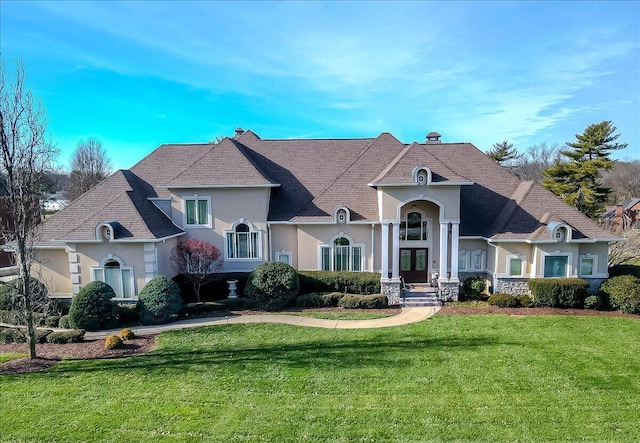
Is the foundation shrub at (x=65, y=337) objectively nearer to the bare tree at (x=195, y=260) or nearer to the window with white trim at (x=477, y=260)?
the bare tree at (x=195, y=260)

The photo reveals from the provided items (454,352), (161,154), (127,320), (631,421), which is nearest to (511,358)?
(454,352)

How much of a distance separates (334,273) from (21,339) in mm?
14217

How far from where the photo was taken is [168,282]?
1712 cm

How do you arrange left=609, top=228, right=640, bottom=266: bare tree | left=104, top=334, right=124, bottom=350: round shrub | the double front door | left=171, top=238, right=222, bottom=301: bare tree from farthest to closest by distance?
left=609, top=228, right=640, bottom=266: bare tree, the double front door, left=171, top=238, right=222, bottom=301: bare tree, left=104, top=334, right=124, bottom=350: round shrub

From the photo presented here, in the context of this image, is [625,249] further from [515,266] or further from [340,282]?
[340,282]

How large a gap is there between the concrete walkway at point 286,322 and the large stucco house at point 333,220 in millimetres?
2636

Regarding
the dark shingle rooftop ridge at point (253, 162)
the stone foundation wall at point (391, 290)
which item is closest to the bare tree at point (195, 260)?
the dark shingle rooftop ridge at point (253, 162)

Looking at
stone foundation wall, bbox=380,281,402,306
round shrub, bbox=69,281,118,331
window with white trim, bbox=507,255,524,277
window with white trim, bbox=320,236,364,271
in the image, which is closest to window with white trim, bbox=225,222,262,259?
window with white trim, bbox=320,236,364,271

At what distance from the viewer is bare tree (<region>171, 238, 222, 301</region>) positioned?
19188 mm

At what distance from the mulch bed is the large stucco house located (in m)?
4.39

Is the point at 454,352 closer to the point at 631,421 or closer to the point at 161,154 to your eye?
the point at 631,421

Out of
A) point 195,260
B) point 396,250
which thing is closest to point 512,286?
point 396,250

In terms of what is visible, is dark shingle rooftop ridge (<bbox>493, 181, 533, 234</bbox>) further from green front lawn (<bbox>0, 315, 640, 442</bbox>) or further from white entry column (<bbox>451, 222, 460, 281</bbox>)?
green front lawn (<bbox>0, 315, 640, 442</bbox>)

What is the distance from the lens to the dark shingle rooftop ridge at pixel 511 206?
66.0ft
